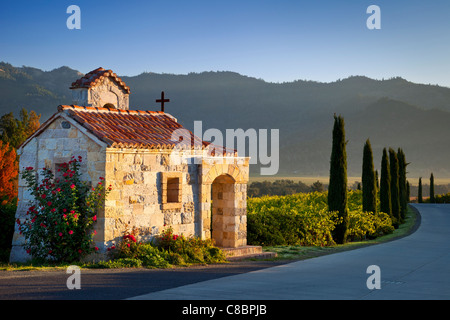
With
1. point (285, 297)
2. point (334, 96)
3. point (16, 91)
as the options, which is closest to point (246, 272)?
point (285, 297)

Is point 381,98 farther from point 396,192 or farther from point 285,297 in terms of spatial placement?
point 285,297

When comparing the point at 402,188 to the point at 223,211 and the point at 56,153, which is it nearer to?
the point at 223,211

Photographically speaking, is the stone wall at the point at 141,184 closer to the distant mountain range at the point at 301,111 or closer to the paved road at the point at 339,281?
the paved road at the point at 339,281

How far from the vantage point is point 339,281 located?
34.9ft

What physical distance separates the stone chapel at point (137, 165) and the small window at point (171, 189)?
0.09 ft

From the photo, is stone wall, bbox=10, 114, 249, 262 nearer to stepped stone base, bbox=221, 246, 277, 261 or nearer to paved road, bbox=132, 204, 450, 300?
stepped stone base, bbox=221, 246, 277, 261

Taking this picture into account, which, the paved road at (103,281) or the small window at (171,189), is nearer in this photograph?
the paved road at (103,281)

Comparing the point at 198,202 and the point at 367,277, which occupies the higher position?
the point at 198,202

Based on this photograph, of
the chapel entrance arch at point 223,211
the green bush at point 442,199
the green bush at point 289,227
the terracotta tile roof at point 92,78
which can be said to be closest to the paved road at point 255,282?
the chapel entrance arch at point 223,211

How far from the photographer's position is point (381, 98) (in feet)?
387

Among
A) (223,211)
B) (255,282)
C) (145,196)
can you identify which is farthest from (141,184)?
(255,282)

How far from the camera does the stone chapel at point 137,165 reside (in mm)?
12836

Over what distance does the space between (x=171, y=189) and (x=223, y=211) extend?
2.30 m

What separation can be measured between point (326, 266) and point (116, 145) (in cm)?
597
